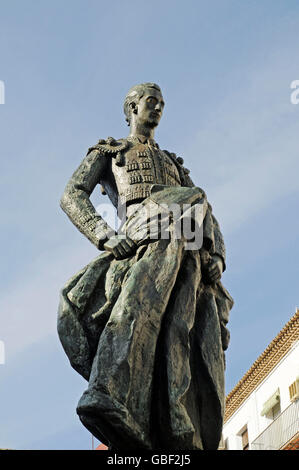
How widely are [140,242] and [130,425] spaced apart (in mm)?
1443

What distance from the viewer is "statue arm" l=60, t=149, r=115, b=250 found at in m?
6.89

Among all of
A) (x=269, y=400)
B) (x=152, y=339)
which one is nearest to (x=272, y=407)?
(x=269, y=400)

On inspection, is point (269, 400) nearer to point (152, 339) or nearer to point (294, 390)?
point (294, 390)

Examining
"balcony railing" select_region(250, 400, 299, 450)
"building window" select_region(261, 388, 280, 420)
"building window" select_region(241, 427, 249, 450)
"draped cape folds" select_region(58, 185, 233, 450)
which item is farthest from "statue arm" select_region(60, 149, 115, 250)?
"building window" select_region(241, 427, 249, 450)

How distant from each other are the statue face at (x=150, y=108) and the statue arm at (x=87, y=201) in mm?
537

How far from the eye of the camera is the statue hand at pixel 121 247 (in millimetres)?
6738

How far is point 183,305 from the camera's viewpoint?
21.7 feet

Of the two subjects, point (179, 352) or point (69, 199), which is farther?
point (69, 199)

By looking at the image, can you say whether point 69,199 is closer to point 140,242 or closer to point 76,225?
point 76,225

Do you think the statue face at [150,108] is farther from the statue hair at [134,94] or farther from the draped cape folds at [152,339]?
the draped cape folds at [152,339]

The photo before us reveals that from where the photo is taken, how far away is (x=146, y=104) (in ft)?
25.4
